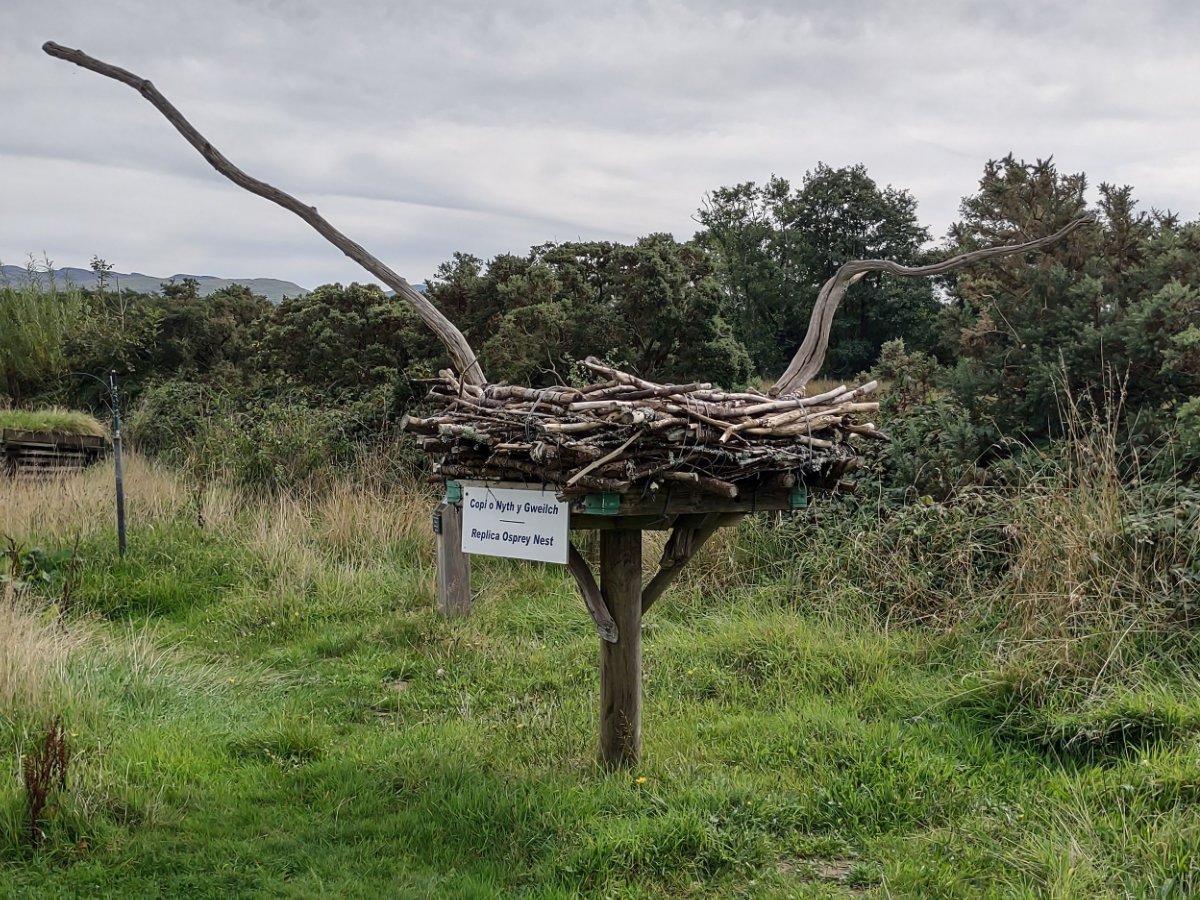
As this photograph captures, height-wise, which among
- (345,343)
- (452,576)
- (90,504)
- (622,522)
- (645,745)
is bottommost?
(645,745)

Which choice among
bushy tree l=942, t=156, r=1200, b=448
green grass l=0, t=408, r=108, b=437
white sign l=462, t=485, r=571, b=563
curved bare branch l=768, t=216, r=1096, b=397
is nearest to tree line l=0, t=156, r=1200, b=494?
bushy tree l=942, t=156, r=1200, b=448

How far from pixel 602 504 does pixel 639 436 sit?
0.27 meters

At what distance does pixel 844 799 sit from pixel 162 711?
3298 millimetres

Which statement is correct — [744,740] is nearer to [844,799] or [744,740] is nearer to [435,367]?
[844,799]

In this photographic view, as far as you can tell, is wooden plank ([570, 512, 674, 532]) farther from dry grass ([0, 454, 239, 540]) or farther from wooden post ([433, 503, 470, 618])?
dry grass ([0, 454, 239, 540])

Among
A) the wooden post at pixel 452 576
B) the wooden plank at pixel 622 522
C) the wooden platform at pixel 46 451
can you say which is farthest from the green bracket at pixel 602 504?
the wooden platform at pixel 46 451

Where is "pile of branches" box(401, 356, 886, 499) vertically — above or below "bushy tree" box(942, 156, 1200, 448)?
below

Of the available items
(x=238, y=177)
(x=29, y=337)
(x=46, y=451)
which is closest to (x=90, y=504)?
(x=46, y=451)

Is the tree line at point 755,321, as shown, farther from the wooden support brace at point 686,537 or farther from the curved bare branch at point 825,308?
the wooden support brace at point 686,537

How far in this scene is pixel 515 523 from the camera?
3473mm

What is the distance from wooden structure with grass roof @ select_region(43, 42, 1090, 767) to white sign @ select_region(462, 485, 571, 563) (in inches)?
1.9

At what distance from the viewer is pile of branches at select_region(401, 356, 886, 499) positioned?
3172mm

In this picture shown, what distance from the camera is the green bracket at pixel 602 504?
10.6 ft

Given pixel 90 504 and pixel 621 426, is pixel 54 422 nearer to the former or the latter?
pixel 90 504
